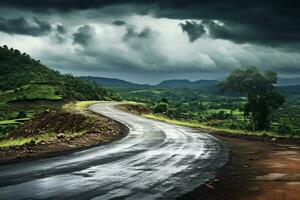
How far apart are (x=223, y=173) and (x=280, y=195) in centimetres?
397

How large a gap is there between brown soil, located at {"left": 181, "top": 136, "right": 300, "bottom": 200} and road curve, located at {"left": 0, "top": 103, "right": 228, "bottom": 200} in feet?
1.59

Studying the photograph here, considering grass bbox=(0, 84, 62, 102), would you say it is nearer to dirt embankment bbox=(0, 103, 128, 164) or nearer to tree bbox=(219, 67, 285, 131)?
tree bbox=(219, 67, 285, 131)

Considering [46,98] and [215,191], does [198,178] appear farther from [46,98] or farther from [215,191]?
[46,98]

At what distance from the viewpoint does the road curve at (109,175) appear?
1108 centimetres

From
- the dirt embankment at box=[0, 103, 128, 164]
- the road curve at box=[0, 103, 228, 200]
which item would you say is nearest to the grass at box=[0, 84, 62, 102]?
the dirt embankment at box=[0, 103, 128, 164]

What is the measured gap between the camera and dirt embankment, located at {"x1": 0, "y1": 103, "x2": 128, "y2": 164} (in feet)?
65.9

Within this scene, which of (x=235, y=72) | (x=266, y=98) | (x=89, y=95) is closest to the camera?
(x=266, y=98)

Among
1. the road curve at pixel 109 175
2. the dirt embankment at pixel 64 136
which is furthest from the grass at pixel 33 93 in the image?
the road curve at pixel 109 175

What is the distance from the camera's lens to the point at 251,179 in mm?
15328

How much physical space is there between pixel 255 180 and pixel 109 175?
5224 mm

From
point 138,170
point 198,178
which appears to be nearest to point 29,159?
point 138,170

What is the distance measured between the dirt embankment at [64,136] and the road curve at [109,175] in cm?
214

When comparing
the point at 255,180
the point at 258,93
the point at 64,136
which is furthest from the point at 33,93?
the point at 255,180

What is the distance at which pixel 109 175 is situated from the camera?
46.1 ft
